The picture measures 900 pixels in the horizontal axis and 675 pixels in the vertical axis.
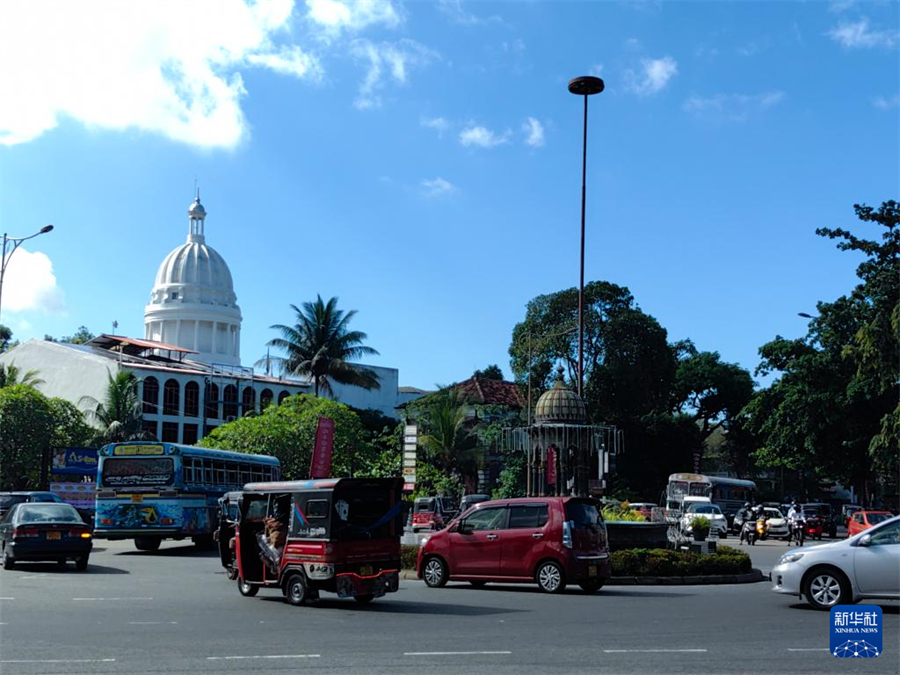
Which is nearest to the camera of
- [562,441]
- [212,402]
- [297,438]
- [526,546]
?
[526,546]

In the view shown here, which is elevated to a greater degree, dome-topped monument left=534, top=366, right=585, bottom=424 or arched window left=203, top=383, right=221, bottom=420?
arched window left=203, top=383, right=221, bottom=420

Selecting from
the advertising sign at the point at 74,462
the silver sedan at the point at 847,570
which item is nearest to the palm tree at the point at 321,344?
the advertising sign at the point at 74,462

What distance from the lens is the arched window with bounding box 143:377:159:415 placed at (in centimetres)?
7062

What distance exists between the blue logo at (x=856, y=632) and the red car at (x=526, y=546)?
494 cm

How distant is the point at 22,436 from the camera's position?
53.2m

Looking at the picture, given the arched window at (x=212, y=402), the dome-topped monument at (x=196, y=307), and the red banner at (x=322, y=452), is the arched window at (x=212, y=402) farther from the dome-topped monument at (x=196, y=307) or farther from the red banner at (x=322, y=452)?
the red banner at (x=322, y=452)

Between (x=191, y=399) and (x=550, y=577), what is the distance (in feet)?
197

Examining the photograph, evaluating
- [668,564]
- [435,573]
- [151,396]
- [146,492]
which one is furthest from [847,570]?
[151,396]

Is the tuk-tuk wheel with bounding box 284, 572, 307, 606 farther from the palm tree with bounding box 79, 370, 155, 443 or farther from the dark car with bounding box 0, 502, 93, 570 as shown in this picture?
the palm tree with bounding box 79, 370, 155, 443

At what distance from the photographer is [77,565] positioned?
2234 centimetres

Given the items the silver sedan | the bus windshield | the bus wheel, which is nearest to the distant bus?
the bus wheel

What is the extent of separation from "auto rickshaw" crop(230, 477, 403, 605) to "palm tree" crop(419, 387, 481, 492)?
1667 inches

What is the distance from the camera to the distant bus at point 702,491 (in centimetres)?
5409

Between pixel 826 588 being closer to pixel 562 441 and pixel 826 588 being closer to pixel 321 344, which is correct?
pixel 562 441
